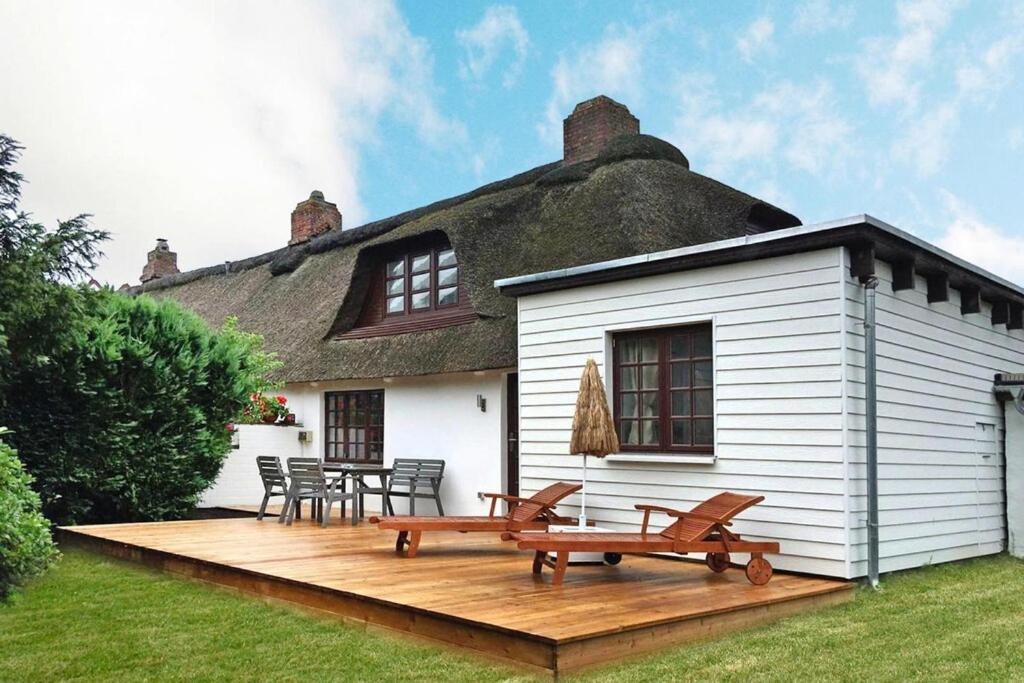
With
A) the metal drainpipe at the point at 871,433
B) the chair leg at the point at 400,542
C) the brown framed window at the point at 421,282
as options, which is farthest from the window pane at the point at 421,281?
the metal drainpipe at the point at 871,433

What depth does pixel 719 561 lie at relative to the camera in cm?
692

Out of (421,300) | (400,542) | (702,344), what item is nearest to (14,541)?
(400,542)

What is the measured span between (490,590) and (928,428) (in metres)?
4.37

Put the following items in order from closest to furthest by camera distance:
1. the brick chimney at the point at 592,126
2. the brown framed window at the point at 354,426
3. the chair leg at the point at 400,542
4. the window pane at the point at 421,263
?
1. the chair leg at the point at 400,542
2. the window pane at the point at 421,263
3. the brown framed window at the point at 354,426
4. the brick chimney at the point at 592,126

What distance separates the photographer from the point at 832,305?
6.81 metres

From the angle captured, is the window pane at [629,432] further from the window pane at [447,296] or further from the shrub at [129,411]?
the shrub at [129,411]

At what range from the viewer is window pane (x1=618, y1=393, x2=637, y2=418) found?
8.20 meters

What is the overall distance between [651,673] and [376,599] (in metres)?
1.85

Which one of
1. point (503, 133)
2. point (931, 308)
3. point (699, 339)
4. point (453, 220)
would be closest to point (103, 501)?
point (453, 220)

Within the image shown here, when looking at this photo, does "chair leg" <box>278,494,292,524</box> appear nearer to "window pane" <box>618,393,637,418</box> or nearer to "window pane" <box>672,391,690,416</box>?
"window pane" <box>618,393,637,418</box>

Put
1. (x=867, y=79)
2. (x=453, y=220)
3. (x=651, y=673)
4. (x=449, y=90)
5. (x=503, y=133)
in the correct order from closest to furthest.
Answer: (x=651, y=673), (x=453, y=220), (x=867, y=79), (x=449, y=90), (x=503, y=133)

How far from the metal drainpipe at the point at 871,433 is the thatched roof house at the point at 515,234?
3315 mm

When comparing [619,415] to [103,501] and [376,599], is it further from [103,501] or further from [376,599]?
[103,501]

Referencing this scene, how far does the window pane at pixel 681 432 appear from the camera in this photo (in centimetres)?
780
